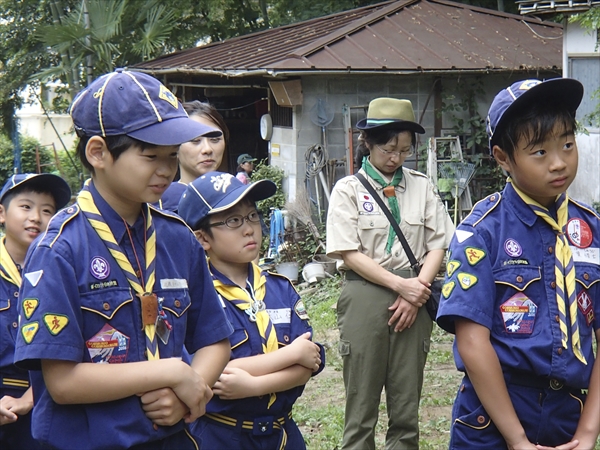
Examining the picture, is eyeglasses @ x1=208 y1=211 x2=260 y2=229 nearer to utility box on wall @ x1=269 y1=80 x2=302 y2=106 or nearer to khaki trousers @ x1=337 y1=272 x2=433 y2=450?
khaki trousers @ x1=337 y1=272 x2=433 y2=450

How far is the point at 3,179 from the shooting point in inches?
882

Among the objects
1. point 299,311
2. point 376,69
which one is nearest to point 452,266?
point 299,311

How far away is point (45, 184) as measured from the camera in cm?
369

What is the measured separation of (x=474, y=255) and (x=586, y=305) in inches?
16.2

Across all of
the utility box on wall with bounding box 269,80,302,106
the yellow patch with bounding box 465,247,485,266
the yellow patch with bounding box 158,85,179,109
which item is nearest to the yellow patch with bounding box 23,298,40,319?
the yellow patch with bounding box 158,85,179,109

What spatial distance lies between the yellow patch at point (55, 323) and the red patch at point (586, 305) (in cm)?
163

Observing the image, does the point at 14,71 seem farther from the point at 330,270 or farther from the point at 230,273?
the point at 230,273

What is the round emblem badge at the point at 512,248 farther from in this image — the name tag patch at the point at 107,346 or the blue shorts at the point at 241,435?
the name tag patch at the point at 107,346

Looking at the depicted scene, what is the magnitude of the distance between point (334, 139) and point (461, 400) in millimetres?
9047

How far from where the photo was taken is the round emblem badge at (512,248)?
2705 mm

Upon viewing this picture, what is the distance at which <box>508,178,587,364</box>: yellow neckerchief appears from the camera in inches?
103

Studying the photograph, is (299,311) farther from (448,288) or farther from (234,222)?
(448,288)

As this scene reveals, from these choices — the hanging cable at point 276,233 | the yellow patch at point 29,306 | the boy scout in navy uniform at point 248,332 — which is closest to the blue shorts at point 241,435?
the boy scout in navy uniform at point 248,332

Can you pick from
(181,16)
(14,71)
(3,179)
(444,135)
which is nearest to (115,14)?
(181,16)
